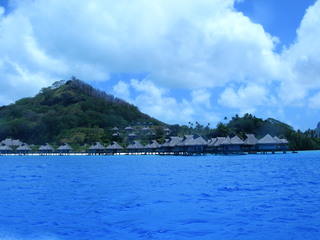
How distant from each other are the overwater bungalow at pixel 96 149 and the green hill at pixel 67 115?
6877 millimetres

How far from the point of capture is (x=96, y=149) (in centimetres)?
6806

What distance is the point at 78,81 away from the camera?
135500mm

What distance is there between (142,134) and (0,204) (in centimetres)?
6915

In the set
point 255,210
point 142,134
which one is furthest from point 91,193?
point 142,134

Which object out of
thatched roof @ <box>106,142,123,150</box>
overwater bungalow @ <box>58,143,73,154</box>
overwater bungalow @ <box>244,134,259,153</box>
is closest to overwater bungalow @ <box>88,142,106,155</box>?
thatched roof @ <box>106,142,123,150</box>

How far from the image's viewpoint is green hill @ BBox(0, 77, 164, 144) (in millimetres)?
92500

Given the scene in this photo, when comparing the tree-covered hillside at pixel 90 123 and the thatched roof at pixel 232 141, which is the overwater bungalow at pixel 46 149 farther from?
the thatched roof at pixel 232 141

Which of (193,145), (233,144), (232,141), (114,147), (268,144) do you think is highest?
(232,141)

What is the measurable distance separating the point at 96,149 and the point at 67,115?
3740 cm

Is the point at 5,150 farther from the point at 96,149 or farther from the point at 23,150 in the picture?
the point at 96,149

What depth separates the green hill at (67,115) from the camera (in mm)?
92500

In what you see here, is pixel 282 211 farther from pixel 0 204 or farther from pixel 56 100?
pixel 56 100

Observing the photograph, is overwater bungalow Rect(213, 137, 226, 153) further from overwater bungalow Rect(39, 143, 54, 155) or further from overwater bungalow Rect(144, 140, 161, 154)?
overwater bungalow Rect(39, 143, 54, 155)

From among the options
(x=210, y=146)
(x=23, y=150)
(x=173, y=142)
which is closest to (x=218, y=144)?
(x=210, y=146)
